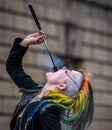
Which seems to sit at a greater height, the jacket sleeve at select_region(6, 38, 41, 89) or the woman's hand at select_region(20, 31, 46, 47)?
the woman's hand at select_region(20, 31, 46, 47)

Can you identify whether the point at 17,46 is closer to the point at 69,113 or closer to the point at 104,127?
the point at 69,113

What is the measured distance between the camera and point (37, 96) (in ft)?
13.6

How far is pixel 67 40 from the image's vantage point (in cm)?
1617

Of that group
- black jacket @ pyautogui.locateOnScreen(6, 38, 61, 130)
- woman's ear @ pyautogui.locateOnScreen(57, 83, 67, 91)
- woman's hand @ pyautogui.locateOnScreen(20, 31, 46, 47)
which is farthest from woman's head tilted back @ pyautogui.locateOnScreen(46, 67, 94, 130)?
woman's hand @ pyautogui.locateOnScreen(20, 31, 46, 47)

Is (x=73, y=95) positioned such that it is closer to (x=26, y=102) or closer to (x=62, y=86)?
(x=62, y=86)

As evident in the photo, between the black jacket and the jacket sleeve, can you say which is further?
the jacket sleeve

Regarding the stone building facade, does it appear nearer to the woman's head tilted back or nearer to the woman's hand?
the woman's hand

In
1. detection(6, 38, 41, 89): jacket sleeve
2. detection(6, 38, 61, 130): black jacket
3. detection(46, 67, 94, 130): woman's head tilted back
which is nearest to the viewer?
detection(6, 38, 61, 130): black jacket

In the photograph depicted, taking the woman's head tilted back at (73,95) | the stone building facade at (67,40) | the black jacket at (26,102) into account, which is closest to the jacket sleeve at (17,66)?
the black jacket at (26,102)

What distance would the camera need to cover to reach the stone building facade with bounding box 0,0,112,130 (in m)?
14.4

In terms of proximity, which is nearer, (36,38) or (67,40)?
(36,38)

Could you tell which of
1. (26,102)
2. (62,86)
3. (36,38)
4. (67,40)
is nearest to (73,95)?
(62,86)

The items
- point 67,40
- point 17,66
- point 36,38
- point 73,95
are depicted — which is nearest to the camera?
point 73,95

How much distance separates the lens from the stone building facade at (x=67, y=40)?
47.3 ft
